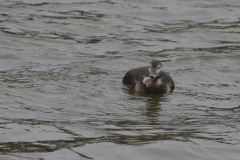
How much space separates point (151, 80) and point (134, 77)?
0.62 meters

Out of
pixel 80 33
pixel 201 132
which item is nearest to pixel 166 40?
pixel 80 33

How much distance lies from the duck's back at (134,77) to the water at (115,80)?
20cm

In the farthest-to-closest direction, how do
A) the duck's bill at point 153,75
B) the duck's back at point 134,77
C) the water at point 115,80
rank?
the duck's back at point 134,77
the duck's bill at point 153,75
the water at point 115,80

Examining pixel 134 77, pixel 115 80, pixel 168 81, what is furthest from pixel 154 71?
pixel 115 80

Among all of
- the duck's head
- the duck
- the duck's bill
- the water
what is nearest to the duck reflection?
the water

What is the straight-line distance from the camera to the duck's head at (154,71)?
1099 cm

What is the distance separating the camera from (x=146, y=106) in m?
9.93

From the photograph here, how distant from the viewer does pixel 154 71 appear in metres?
11.1

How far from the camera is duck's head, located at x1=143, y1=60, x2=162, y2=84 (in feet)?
36.1

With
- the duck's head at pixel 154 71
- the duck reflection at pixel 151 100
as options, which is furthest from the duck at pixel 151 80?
the duck reflection at pixel 151 100

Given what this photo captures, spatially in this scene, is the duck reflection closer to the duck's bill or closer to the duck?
the duck

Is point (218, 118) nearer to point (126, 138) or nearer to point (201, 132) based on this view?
point (201, 132)

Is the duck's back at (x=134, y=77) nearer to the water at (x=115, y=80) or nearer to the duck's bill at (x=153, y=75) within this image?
the water at (x=115, y=80)

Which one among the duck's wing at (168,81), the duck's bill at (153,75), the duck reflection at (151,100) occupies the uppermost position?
the duck's bill at (153,75)
